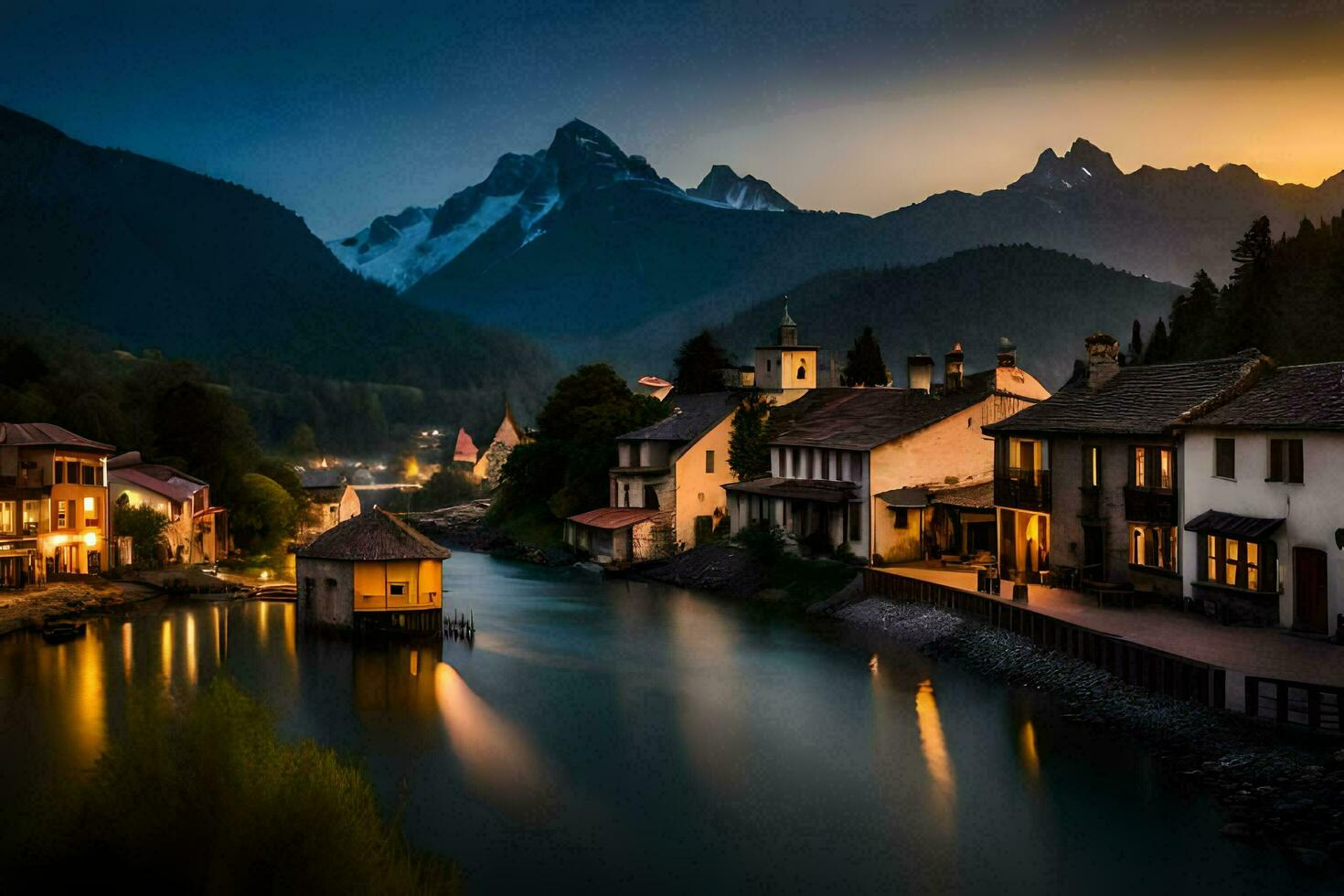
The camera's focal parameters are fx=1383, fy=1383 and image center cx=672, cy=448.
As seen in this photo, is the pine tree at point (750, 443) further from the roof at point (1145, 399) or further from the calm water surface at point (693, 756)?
the roof at point (1145, 399)

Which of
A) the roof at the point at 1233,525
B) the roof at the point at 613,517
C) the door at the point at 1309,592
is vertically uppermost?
the roof at the point at 1233,525

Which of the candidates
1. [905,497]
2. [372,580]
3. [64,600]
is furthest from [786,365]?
[64,600]

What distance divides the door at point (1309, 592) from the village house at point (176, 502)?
51.7 metres

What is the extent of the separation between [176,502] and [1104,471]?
47.2 metres

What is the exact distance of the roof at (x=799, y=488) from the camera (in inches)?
2259

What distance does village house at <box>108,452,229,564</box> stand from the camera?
225 ft

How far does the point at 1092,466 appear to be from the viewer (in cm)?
4256

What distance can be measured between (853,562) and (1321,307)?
102 ft

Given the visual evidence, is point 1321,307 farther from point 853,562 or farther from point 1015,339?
point 1015,339

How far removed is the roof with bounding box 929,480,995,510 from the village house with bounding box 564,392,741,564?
16.9m

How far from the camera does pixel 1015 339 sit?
572 ft

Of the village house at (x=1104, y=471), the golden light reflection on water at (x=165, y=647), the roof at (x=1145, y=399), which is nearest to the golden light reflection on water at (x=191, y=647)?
the golden light reflection on water at (x=165, y=647)

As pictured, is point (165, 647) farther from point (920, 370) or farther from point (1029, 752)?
point (920, 370)

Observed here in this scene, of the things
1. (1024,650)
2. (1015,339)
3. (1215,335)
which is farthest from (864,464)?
(1015,339)
